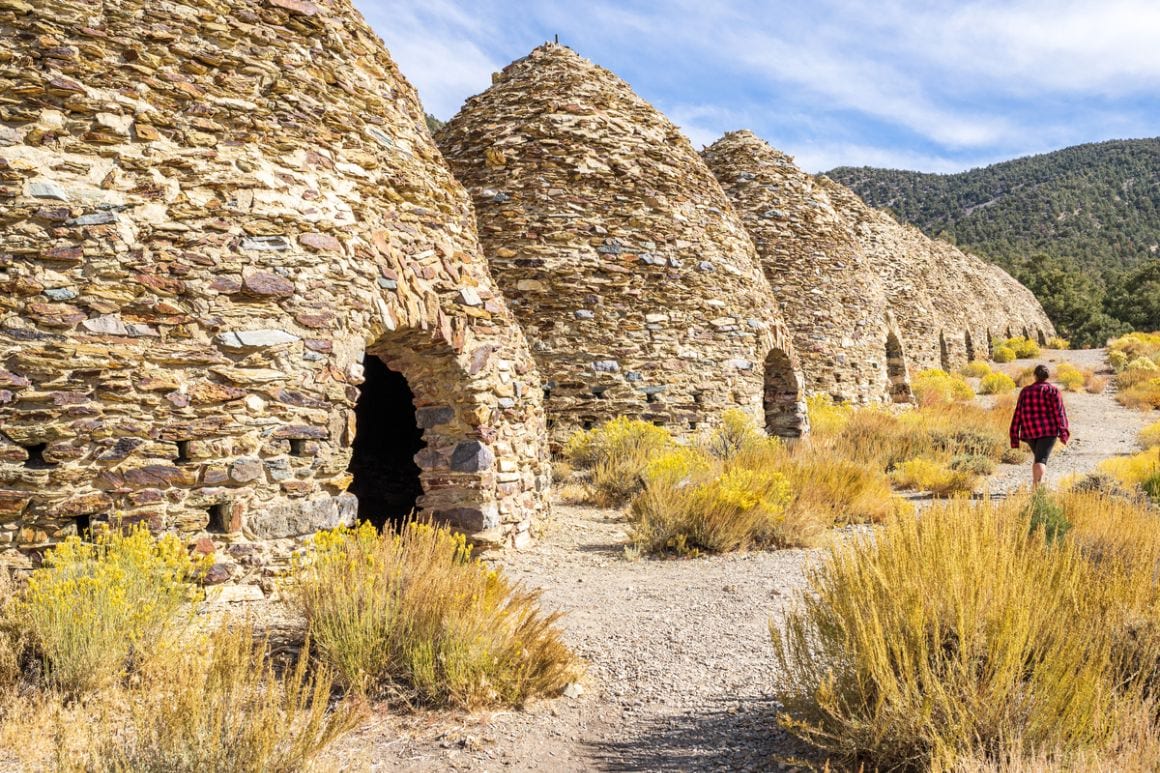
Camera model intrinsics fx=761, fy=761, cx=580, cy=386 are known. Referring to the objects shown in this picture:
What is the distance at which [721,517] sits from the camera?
6.39 meters

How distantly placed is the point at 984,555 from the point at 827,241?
12.7 m

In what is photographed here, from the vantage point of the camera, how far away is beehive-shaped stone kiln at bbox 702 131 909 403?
14.1 meters

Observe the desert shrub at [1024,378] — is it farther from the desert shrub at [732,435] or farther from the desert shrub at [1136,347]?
the desert shrub at [732,435]

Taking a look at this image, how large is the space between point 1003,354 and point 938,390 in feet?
47.8

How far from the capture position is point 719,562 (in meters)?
6.03

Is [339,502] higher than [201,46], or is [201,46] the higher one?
[201,46]

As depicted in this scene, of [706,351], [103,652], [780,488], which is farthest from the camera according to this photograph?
[706,351]

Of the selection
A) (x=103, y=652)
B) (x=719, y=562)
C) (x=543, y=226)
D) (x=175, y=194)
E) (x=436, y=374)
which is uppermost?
(x=543, y=226)

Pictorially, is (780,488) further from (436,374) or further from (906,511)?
(906,511)

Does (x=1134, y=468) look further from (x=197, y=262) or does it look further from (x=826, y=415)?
(x=197, y=262)

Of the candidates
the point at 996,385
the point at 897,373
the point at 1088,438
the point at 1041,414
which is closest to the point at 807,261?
the point at 1088,438

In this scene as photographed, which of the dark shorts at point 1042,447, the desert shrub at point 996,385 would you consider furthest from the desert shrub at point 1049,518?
the desert shrub at point 996,385

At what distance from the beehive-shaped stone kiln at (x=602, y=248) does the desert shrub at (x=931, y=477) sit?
6.40 ft

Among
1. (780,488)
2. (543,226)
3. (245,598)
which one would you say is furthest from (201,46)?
(780,488)
